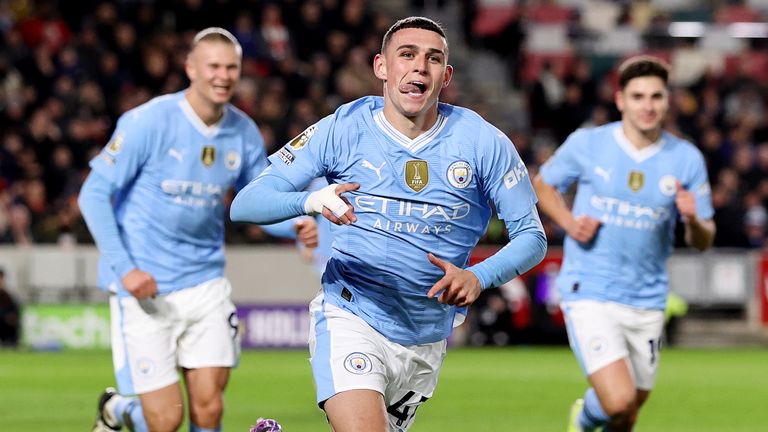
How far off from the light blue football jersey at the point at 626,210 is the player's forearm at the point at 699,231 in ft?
0.43

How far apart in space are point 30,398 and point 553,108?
499 inches

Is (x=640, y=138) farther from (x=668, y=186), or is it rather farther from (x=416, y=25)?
(x=416, y=25)

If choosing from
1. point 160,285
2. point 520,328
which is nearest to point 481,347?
point 520,328

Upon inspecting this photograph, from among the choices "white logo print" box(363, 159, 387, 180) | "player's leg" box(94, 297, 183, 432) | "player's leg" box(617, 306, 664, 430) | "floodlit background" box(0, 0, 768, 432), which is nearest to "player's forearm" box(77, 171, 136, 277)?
"player's leg" box(94, 297, 183, 432)

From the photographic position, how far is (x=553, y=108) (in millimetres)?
23719

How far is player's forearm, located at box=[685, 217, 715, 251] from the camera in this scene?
8.44 m

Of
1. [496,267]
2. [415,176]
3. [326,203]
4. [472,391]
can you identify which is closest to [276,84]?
[472,391]

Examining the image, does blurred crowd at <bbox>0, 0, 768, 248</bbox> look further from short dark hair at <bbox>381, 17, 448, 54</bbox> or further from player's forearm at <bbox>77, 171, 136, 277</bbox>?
short dark hair at <bbox>381, 17, 448, 54</bbox>

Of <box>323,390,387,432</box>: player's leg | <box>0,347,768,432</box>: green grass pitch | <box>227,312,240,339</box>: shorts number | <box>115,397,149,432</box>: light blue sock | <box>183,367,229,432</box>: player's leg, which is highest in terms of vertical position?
<box>323,390,387,432</box>: player's leg

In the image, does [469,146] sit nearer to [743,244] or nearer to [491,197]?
[491,197]

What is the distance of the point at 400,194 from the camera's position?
5.97 meters

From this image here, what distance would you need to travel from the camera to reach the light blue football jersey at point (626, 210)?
28.4 feet

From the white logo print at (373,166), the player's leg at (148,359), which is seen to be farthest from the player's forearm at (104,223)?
the white logo print at (373,166)

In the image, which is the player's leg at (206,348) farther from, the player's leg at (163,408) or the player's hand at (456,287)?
the player's hand at (456,287)
